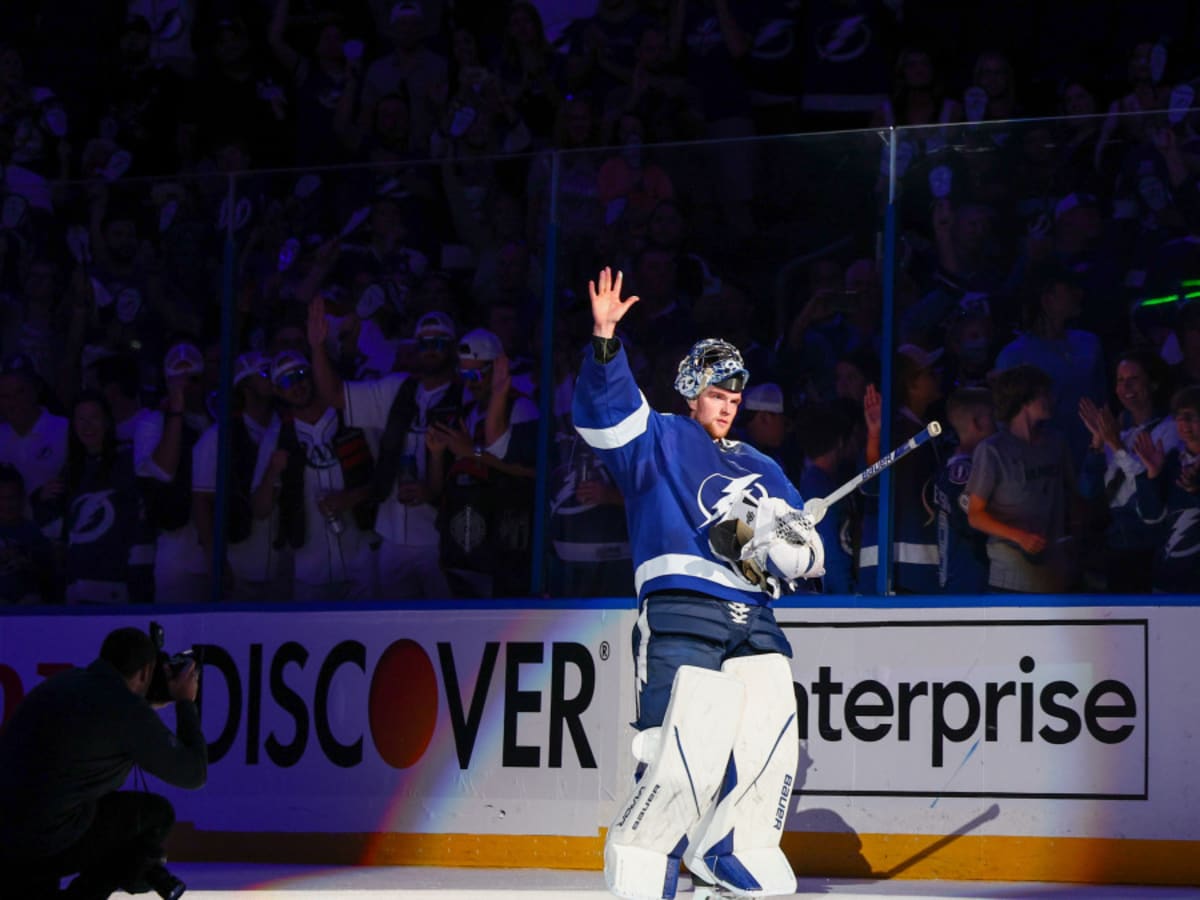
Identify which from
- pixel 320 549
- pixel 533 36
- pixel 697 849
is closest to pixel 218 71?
pixel 533 36

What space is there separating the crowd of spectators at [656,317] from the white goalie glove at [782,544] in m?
1.32

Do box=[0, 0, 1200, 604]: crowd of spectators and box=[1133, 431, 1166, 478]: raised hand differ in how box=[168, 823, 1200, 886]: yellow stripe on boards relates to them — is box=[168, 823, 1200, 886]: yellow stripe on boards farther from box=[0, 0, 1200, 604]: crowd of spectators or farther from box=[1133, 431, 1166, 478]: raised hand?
box=[1133, 431, 1166, 478]: raised hand

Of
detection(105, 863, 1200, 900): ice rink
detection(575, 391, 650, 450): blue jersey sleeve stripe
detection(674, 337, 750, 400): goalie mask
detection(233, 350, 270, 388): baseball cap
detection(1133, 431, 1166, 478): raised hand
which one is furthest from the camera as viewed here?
detection(233, 350, 270, 388): baseball cap

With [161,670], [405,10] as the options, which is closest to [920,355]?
[161,670]

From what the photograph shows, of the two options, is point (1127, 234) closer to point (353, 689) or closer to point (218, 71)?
point (353, 689)

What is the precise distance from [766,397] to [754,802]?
178cm

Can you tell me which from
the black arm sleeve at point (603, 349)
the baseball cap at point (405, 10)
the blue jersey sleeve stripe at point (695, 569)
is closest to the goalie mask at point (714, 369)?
the black arm sleeve at point (603, 349)

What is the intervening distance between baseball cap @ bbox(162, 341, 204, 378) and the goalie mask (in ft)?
7.81

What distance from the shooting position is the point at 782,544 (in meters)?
4.51

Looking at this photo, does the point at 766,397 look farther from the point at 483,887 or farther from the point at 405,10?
the point at 405,10

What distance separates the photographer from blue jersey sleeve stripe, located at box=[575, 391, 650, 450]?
4.64 metres

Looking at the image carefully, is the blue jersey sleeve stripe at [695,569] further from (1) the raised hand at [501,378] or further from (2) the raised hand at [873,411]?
(1) the raised hand at [501,378]

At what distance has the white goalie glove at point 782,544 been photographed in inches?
178

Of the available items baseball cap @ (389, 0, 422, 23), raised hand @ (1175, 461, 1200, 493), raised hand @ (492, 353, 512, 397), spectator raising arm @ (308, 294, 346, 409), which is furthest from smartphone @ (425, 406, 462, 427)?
baseball cap @ (389, 0, 422, 23)
